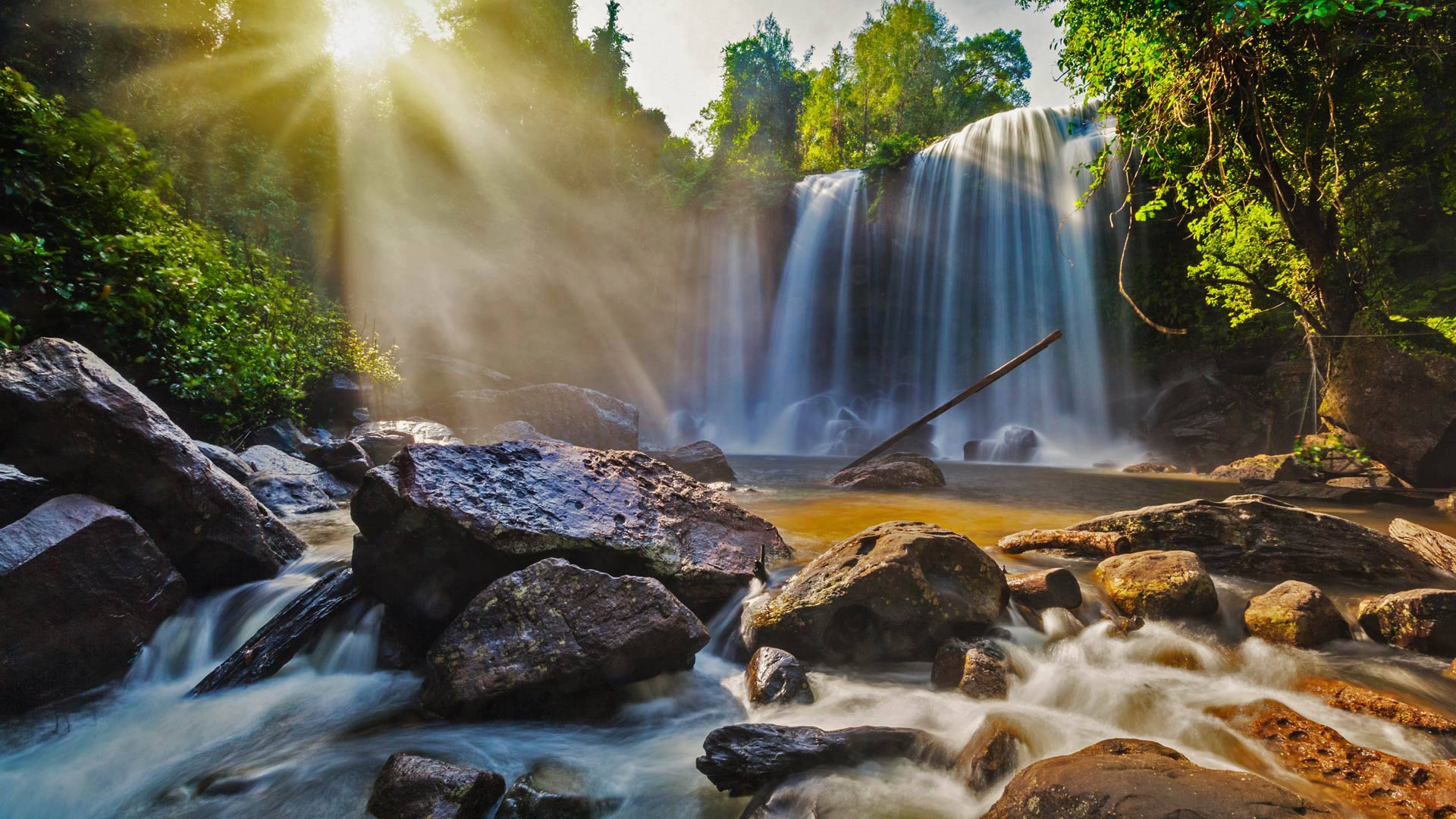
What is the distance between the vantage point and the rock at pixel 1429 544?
4.54 metres

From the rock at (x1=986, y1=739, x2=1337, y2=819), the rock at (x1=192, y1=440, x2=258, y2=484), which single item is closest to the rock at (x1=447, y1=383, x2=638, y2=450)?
the rock at (x1=192, y1=440, x2=258, y2=484)

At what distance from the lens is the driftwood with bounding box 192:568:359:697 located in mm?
3271

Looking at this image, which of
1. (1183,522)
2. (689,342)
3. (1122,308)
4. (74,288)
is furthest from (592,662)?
(689,342)

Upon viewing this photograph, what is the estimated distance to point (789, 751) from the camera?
92.6 inches

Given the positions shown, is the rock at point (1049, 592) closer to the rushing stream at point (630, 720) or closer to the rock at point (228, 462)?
the rushing stream at point (630, 720)

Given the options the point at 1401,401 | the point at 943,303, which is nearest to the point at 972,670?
the point at 1401,401

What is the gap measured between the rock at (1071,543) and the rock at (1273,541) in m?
0.18

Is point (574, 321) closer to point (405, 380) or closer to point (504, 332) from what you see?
point (504, 332)

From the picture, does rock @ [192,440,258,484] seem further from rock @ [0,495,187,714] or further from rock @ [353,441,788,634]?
rock @ [353,441,788,634]

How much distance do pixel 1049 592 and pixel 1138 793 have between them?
242 cm

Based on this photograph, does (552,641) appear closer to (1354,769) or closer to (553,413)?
(1354,769)

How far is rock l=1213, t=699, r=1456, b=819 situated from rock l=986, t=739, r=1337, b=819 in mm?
678

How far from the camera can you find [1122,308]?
1734 cm

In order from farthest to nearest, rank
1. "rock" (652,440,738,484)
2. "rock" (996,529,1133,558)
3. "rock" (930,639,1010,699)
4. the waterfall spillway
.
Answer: the waterfall spillway
"rock" (652,440,738,484)
"rock" (996,529,1133,558)
"rock" (930,639,1010,699)
